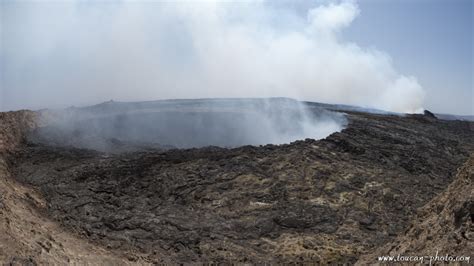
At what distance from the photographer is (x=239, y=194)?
18.0 metres

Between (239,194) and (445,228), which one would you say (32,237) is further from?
(445,228)

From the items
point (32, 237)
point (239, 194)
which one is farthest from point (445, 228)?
point (32, 237)

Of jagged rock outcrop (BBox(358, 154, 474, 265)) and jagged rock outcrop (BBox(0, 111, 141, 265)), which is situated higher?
jagged rock outcrop (BBox(358, 154, 474, 265))

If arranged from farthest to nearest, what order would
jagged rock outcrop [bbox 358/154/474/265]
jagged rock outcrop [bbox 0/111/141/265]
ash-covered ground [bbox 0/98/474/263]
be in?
ash-covered ground [bbox 0/98/474/263], jagged rock outcrop [bbox 0/111/141/265], jagged rock outcrop [bbox 358/154/474/265]

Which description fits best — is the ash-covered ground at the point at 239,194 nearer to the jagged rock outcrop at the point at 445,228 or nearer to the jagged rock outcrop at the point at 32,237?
the jagged rock outcrop at the point at 445,228

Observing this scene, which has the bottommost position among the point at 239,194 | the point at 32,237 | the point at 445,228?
the point at 32,237

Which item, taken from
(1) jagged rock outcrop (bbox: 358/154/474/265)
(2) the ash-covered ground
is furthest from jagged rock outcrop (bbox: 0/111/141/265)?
(1) jagged rock outcrop (bbox: 358/154/474/265)

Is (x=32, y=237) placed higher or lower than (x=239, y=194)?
lower

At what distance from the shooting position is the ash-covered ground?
48.2 ft

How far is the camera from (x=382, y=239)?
15.1 metres

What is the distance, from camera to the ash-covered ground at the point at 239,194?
48.2 feet

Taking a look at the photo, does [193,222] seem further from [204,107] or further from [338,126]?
[204,107]

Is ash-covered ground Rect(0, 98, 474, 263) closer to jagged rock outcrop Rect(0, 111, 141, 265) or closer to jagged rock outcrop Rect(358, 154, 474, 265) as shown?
jagged rock outcrop Rect(358, 154, 474, 265)

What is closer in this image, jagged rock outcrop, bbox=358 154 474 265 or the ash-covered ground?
jagged rock outcrop, bbox=358 154 474 265
